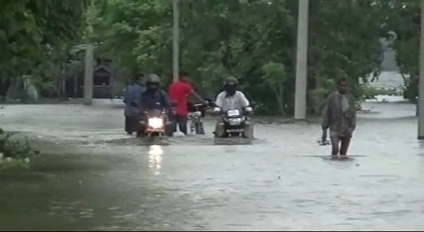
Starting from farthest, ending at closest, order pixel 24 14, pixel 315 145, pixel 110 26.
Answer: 1. pixel 110 26
2. pixel 315 145
3. pixel 24 14

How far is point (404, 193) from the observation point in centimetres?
1591

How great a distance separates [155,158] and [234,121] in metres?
5.95

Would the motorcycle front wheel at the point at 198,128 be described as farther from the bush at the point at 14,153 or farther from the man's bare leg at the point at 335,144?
the bush at the point at 14,153

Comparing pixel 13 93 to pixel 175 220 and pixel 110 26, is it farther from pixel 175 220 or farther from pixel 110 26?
pixel 175 220

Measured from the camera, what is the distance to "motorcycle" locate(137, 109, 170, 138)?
2633 centimetres

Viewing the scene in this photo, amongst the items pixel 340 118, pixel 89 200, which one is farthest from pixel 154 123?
pixel 89 200

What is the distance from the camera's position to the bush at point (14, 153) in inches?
799

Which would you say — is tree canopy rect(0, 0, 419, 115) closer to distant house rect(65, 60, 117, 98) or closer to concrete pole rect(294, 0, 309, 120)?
concrete pole rect(294, 0, 309, 120)

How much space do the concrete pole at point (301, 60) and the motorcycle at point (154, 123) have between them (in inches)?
699

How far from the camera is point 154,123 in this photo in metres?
26.5

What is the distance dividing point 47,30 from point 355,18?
20.0 metres

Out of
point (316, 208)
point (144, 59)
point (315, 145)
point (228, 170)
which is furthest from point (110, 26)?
point (316, 208)

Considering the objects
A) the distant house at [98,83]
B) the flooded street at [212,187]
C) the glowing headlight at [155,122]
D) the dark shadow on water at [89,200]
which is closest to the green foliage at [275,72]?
the flooded street at [212,187]

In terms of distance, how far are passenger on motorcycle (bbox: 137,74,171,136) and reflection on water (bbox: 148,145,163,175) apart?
5.65ft
